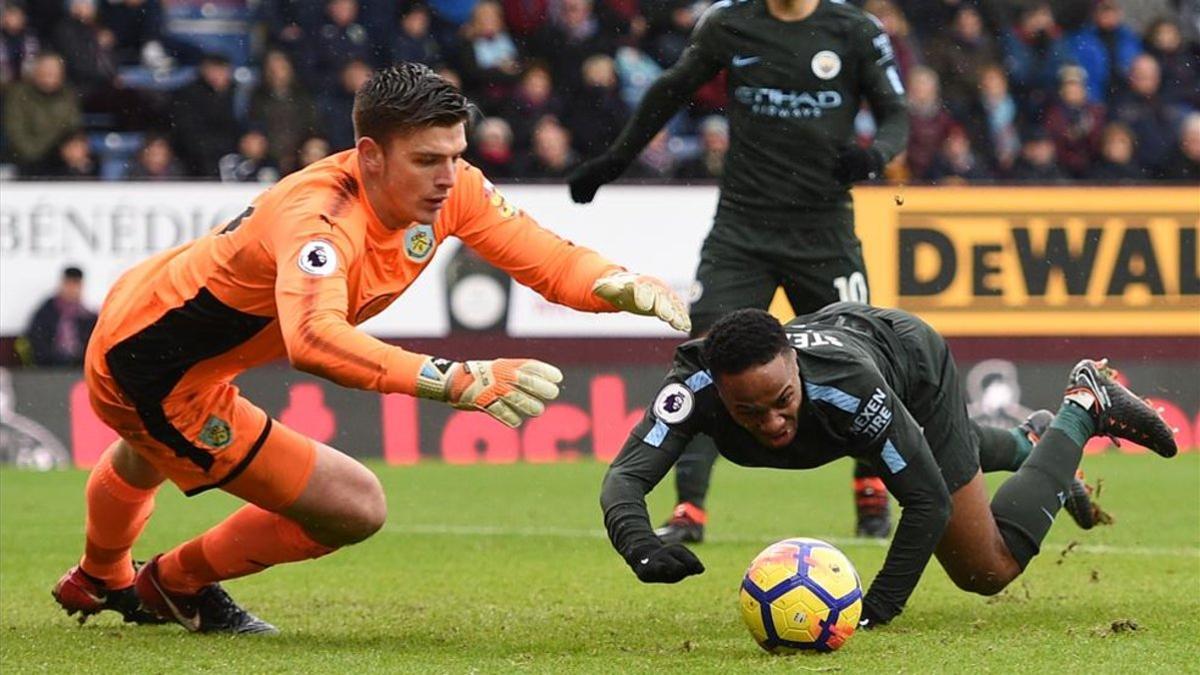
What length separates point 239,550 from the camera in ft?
22.7

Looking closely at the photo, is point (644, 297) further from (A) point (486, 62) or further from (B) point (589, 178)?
(A) point (486, 62)

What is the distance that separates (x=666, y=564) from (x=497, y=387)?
0.78 m

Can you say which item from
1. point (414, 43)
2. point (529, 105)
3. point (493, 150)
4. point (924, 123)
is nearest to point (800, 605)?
point (493, 150)

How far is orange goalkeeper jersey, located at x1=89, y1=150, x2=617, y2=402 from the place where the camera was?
19.8 ft

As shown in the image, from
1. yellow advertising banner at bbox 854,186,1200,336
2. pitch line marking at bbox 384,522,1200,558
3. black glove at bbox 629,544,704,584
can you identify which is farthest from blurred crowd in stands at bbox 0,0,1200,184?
black glove at bbox 629,544,704,584

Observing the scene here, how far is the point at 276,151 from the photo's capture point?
15.8m

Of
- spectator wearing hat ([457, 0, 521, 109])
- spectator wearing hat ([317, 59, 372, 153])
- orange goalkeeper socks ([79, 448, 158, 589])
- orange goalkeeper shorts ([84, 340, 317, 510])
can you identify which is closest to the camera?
orange goalkeeper shorts ([84, 340, 317, 510])

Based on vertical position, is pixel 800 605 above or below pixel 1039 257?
above

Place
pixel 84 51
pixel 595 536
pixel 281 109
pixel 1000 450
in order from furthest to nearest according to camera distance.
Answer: pixel 84 51, pixel 281 109, pixel 595 536, pixel 1000 450

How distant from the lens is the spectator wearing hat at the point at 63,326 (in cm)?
1450

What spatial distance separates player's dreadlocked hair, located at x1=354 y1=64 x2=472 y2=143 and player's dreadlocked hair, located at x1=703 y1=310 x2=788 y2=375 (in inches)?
39.3

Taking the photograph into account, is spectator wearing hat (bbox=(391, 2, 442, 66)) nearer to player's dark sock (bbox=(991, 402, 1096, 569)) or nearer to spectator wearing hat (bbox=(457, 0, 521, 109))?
spectator wearing hat (bbox=(457, 0, 521, 109))

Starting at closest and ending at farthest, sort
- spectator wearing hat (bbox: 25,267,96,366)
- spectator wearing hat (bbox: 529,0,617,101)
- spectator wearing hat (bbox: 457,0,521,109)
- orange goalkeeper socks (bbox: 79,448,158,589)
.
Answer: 1. orange goalkeeper socks (bbox: 79,448,158,589)
2. spectator wearing hat (bbox: 25,267,96,366)
3. spectator wearing hat (bbox: 457,0,521,109)
4. spectator wearing hat (bbox: 529,0,617,101)

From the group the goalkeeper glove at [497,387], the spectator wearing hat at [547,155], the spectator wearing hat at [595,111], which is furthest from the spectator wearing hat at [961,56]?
the goalkeeper glove at [497,387]
